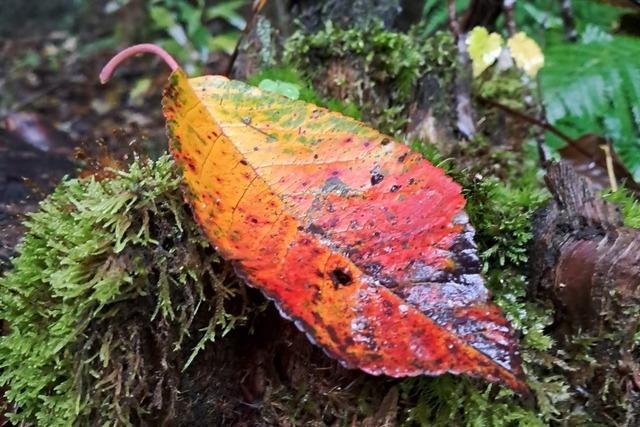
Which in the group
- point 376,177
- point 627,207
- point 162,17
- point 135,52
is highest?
point 135,52

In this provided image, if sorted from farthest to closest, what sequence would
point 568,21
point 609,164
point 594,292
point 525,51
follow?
point 568,21 → point 525,51 → point 609,164 → point 594,292

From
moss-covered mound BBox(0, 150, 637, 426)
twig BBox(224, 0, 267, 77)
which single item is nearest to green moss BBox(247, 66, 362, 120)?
twig BBox(224, 0, 267, 77)

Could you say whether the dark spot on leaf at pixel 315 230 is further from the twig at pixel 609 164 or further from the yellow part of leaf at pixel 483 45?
the yellow part of leaf at pixel 483 45

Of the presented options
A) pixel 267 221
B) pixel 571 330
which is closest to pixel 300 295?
pixel 267 221

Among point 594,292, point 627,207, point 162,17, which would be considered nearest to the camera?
point 594,292


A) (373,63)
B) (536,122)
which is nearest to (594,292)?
(536,122)

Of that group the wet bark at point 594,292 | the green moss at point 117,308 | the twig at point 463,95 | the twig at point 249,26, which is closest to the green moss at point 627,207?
the wet bark at point 594,292

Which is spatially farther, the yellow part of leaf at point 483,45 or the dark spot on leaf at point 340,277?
the yellow part of leaf at point 483,45

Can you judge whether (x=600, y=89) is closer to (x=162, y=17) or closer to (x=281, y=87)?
(x=281, y=87)

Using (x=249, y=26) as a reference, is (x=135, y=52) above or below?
above

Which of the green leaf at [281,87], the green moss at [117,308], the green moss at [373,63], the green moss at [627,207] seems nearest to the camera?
the green moss at [117,308]
